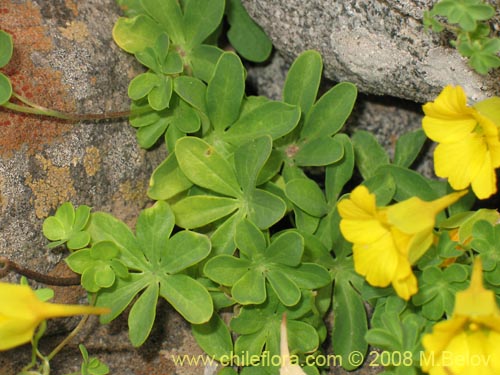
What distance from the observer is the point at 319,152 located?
2.75 m

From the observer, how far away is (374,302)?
2.70 m

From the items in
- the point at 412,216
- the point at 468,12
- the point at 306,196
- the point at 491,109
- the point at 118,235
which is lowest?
the point at 118,235

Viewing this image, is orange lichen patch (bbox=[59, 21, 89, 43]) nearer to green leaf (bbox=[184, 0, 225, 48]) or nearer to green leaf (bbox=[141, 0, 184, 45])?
green leaf (bbox=[141, 0, 184, 45])

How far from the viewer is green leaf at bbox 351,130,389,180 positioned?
9.42 feet

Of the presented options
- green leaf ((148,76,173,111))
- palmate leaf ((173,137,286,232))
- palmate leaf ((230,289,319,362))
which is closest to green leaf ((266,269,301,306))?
palmate leaf ((230,289,319,362))

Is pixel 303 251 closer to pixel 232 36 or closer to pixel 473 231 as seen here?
pixel 473 231

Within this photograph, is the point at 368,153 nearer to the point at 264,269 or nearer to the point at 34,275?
the point at 264,269

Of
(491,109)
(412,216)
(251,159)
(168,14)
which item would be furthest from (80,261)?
(491,109)

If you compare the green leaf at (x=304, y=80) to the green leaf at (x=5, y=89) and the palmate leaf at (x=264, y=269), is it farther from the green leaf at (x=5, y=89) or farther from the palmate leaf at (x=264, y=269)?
the green leaf at (x=5, y=89)

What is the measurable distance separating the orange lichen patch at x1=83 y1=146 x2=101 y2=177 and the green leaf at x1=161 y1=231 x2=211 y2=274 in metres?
0.45

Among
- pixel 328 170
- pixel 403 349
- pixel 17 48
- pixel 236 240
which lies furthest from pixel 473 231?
pixel 17 48

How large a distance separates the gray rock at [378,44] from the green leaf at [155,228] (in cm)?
90

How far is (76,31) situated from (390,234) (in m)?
1.44

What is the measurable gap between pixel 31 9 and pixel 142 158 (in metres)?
0.70
